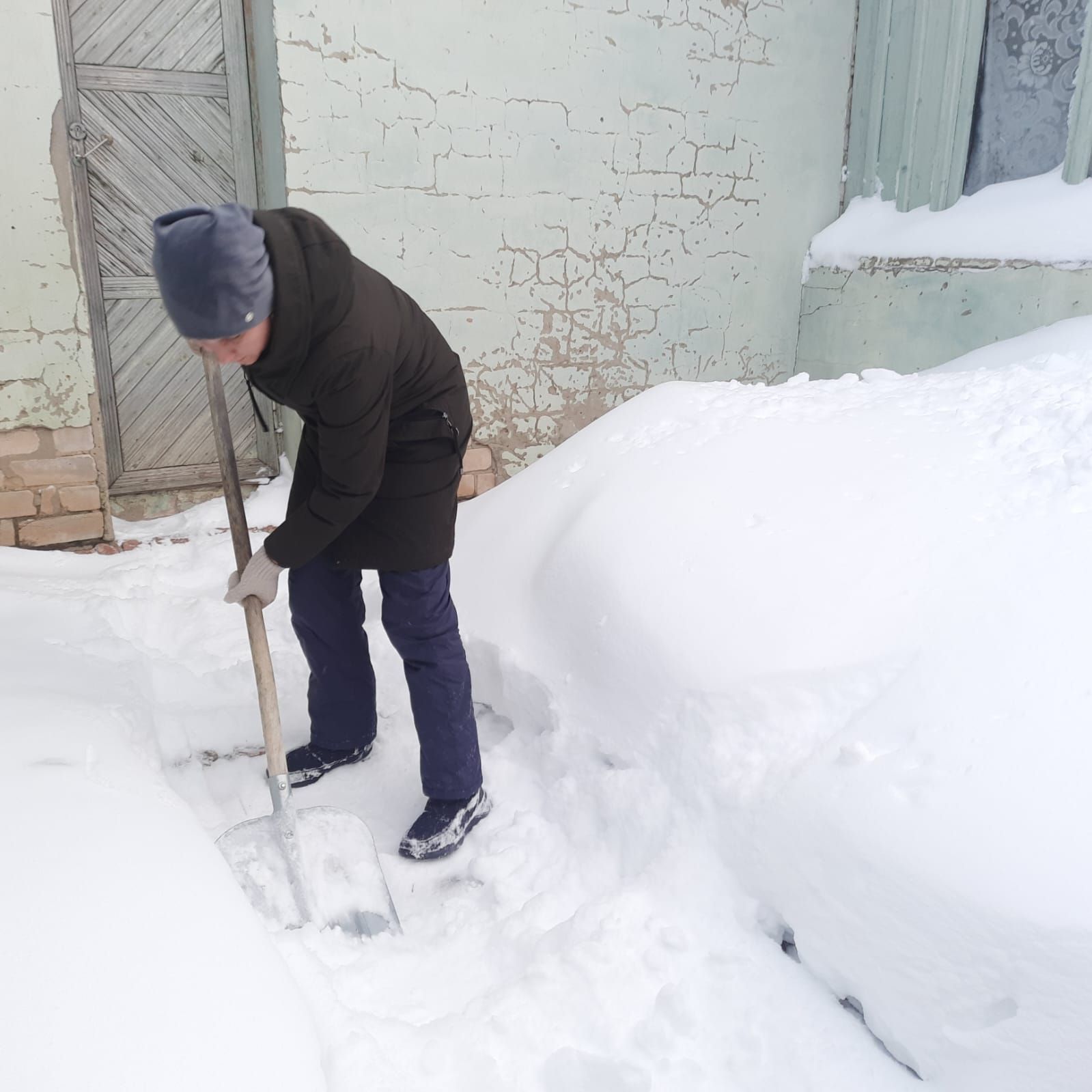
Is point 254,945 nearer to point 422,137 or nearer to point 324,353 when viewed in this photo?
point 324,353

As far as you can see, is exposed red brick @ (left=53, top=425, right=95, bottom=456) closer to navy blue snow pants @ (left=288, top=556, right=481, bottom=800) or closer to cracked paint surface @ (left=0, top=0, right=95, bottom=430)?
cracked paint surface @ (left=0, top=0, right=95, bottom=430)

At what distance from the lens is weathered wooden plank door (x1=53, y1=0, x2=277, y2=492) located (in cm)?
337

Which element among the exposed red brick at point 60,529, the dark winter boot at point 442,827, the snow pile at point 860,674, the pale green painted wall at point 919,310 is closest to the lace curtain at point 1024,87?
the pale green painted wall at point 919,310

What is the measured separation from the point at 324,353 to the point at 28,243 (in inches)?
81.7

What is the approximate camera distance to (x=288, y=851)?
1.70 m

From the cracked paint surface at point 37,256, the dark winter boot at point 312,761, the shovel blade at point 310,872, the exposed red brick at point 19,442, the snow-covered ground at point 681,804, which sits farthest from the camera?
the exposed red brick at point 19,442

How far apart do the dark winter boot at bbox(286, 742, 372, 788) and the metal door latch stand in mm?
2554

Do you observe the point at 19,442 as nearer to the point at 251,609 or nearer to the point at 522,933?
the point at 251,609

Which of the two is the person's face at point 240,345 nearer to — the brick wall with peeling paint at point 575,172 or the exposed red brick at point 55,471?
the exposed red brick at point 55,471

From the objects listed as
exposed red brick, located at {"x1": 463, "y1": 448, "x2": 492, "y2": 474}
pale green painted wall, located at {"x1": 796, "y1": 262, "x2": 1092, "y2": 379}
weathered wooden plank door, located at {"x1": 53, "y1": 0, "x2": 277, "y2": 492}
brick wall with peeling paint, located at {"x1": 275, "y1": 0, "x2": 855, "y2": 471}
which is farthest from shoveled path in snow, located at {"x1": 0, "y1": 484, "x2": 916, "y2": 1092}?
pale green painted wall, located at {"x1": 796, "y1": 262, "x2": 1092, "y2": 379}

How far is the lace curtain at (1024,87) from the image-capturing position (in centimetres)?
383

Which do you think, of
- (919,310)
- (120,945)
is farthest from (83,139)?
(919,310)

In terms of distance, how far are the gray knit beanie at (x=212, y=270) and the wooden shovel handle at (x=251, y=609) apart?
0.35 m

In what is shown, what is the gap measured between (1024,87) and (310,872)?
430 cm
